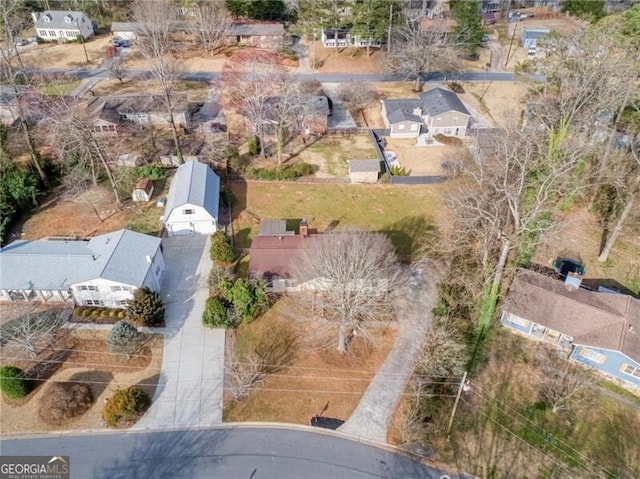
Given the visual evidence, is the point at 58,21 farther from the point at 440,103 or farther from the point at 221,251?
the point at 221,251

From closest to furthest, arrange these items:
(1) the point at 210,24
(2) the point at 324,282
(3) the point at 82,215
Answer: (2) the point at 324,282 → (3) the point at 82,215 → (1) the point at 210,24

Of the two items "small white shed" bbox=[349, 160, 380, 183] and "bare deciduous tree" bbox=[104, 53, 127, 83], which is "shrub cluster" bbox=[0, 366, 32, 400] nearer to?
"small white shed" bbox=[349, 160, 380, 183]

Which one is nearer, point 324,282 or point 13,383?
point 13,383

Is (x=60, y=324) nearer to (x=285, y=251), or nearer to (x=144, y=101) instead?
(x=285, y=251)

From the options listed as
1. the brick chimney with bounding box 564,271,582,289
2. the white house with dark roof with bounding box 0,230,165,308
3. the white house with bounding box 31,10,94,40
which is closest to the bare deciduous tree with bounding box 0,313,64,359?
the white house with dark roof with bounding box 0,230,165,308

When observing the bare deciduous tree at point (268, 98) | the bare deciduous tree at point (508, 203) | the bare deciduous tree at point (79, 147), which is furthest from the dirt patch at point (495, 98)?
the bare deciduous tree at point (79, 147)

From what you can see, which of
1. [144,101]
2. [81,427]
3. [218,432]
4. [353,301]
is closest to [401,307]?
[353,301]

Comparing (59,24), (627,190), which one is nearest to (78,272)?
(627,190)

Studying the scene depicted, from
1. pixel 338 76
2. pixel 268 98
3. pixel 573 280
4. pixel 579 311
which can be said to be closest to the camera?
pixel 579 311
